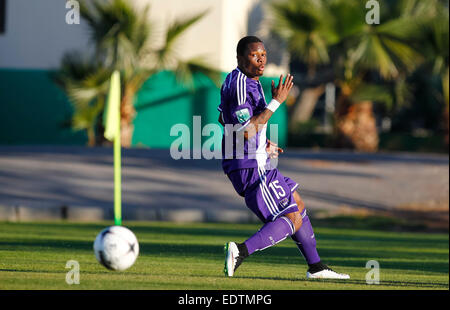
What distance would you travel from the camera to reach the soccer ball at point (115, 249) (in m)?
6.04

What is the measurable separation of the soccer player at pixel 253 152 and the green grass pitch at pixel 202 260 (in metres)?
0.35

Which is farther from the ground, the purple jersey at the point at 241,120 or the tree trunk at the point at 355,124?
the tree trunk at the point at 355,124

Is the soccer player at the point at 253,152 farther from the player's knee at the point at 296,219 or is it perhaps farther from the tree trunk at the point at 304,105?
the tree trunk at the point at 304,105

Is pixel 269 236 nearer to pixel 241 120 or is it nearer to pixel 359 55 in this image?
pixel 241 120

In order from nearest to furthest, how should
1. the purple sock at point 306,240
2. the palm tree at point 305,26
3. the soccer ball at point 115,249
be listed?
the soccer ball at point 115,249 → the purple sock at point 306,240 → the palm tree at point 305,26

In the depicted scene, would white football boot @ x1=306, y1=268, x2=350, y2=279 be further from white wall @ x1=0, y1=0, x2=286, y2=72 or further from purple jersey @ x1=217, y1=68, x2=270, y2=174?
white wall @ x1=0, y1=0, x2=286, y2=72

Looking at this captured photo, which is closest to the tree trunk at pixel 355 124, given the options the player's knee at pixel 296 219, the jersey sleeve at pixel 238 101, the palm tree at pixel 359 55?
the palm tree at pixel 359 55

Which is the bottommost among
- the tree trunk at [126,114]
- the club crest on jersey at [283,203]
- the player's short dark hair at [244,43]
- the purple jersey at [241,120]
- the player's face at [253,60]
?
the club crest on jersey at [283,203]

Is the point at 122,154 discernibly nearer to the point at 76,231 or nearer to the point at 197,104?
the point at 197,104

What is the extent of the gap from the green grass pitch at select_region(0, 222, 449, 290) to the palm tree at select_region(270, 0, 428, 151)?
8490mm

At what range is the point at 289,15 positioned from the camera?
20750 millimetres

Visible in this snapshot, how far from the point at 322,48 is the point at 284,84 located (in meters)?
A: 14.6

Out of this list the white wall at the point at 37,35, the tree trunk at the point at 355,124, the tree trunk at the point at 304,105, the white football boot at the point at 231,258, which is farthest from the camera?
the tree trunk at the point at 304,105

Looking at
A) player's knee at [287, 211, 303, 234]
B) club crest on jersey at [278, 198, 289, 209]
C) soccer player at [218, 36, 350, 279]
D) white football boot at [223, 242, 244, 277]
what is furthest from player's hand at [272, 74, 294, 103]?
white football boot at [223, 242, 244, 277]
